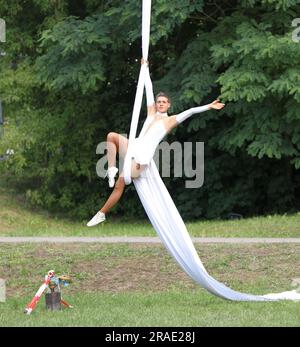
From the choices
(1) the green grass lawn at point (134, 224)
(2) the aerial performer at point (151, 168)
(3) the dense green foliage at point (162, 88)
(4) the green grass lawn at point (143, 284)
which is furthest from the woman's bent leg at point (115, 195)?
(3) the dense green foliage at point (162, 88)

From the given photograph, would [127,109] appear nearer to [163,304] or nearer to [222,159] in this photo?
[222,159]

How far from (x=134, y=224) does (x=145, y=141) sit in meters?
10.9

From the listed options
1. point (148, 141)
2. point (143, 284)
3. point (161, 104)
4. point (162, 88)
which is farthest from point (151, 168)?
point (162, 88)

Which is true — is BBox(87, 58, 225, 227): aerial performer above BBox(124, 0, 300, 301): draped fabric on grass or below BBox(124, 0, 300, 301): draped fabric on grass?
above

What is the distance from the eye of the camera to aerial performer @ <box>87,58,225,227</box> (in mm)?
8102

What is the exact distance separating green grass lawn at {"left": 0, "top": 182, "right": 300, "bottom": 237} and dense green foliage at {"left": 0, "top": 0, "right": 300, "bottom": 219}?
2.68 ft

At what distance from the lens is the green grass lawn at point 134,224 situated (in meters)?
14.5

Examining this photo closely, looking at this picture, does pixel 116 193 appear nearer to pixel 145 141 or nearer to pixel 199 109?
pixel 145 141

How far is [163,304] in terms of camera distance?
9.56 meters

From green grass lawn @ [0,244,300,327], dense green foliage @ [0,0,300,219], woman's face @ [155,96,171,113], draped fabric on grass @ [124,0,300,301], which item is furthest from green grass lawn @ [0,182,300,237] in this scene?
woman's face @ [155,96,171,113]

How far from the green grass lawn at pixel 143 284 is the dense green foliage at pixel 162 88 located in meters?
4.31

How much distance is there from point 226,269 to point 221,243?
1.38 meters

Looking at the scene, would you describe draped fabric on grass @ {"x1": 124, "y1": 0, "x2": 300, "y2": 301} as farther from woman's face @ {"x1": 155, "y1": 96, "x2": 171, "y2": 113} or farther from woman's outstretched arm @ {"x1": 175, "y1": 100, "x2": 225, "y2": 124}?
woman's outstretched arm @ {"x1": 175, "y1": 100, "x2": 225, "y2": 124}

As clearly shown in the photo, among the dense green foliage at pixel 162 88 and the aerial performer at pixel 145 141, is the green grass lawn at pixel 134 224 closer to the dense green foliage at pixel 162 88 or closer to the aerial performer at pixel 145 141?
the dense green foliage at pixel 162 88
